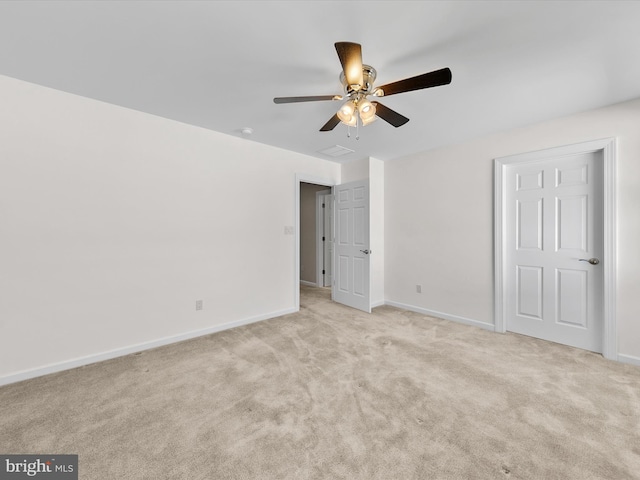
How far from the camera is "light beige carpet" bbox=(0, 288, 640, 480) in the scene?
57.9 inches

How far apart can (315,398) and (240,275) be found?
200cm

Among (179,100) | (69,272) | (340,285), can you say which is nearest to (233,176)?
(179,100)

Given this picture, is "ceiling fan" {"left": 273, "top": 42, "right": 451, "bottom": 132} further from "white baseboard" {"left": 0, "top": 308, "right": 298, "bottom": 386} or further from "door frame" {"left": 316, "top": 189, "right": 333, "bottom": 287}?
"door frame" {"left": 316, "top": 189, "right": 333, "bottom": 287}

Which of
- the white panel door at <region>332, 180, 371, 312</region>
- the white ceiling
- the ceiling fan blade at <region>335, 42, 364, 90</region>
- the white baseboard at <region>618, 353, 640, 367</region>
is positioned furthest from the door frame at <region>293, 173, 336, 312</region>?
the white baseboard at <region>618, 353, 640, 367</region>

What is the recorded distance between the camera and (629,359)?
2576 mm

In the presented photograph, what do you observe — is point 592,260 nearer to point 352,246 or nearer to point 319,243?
point 352,246

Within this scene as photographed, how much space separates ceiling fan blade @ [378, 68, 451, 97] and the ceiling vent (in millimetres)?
2122

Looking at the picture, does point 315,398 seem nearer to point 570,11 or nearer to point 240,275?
point 240,275

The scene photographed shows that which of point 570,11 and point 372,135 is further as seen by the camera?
point 372,135

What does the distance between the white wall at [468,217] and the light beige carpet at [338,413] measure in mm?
834

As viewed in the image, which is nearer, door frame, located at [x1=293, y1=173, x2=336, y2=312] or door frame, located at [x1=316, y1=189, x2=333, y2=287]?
door frame, located at [x1=293, y1=173, x2=336, y2=312]

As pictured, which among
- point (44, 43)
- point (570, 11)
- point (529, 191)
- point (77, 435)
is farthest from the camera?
point (529, 191)

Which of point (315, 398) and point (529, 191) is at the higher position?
point (529, 191)

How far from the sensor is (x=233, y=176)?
354 cm
